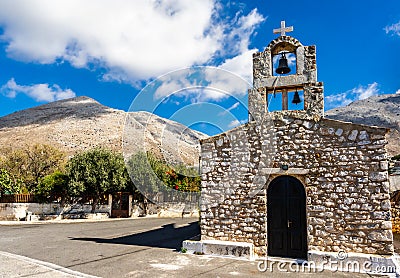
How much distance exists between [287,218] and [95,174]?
18243mm

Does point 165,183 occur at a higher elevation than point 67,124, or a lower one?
lower

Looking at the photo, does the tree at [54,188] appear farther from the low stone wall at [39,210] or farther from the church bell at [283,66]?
the church bell at [283,66]

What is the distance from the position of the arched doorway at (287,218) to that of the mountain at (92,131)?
112ft

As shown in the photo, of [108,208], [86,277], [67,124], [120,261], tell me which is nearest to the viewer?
[86,277]

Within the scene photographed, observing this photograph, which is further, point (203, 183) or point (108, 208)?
point (108, 208)

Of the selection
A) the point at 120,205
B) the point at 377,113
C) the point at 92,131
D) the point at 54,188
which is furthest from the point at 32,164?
the point at 377,113

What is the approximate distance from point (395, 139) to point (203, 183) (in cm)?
5389

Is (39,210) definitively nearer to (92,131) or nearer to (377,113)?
(92,131)

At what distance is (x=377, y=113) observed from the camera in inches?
2608

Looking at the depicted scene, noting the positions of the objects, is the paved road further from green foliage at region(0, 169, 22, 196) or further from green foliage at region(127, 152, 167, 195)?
green foliage at region(127, 152, 167, 195)

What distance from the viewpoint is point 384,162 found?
716cm

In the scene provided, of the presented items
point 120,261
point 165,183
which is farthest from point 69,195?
point 120,261

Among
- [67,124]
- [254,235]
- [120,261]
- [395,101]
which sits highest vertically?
[395,101]

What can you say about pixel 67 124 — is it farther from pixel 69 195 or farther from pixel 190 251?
pixel 190 251
